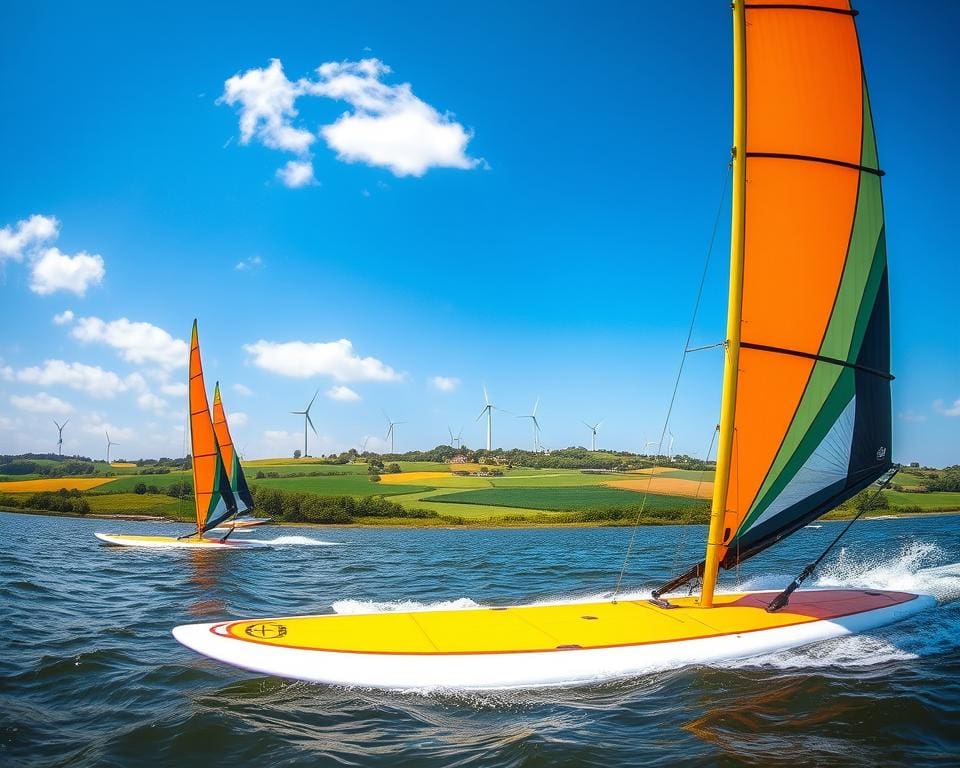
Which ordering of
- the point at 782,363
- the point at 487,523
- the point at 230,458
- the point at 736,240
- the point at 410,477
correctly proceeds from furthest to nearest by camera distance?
the point at 410,477
the point at 487,523
the point at 230,458
the point at 782,363
the point at 736,240

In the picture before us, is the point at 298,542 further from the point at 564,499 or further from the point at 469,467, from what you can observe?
the point at 469,467

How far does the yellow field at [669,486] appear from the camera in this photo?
221 ft

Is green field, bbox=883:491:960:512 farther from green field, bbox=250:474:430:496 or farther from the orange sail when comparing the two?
the orange sail

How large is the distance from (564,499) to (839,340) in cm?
5621

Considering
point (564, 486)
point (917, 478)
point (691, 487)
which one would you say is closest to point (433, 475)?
point (564, 486)

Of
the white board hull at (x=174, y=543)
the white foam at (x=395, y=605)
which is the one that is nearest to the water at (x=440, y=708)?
the white foam at (x=395, y=605)

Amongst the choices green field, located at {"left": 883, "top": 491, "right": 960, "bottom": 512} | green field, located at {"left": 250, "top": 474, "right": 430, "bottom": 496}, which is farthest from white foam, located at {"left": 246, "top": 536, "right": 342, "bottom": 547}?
green field, located at {"left": 883, "top": 491, "right": 960, "bottom": 512}

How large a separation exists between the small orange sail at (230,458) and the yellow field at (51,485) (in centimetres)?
5543

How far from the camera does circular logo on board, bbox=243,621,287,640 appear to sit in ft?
30.6

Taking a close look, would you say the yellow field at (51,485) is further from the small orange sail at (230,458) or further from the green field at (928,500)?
the green field at (928,500)

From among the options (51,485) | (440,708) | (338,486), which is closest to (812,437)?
(440,708)

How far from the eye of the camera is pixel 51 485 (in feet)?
264

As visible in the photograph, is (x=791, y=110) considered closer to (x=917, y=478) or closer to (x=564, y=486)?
(x=564, y=486)

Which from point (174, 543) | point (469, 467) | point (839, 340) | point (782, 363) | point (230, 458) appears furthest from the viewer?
point (469, 467)
